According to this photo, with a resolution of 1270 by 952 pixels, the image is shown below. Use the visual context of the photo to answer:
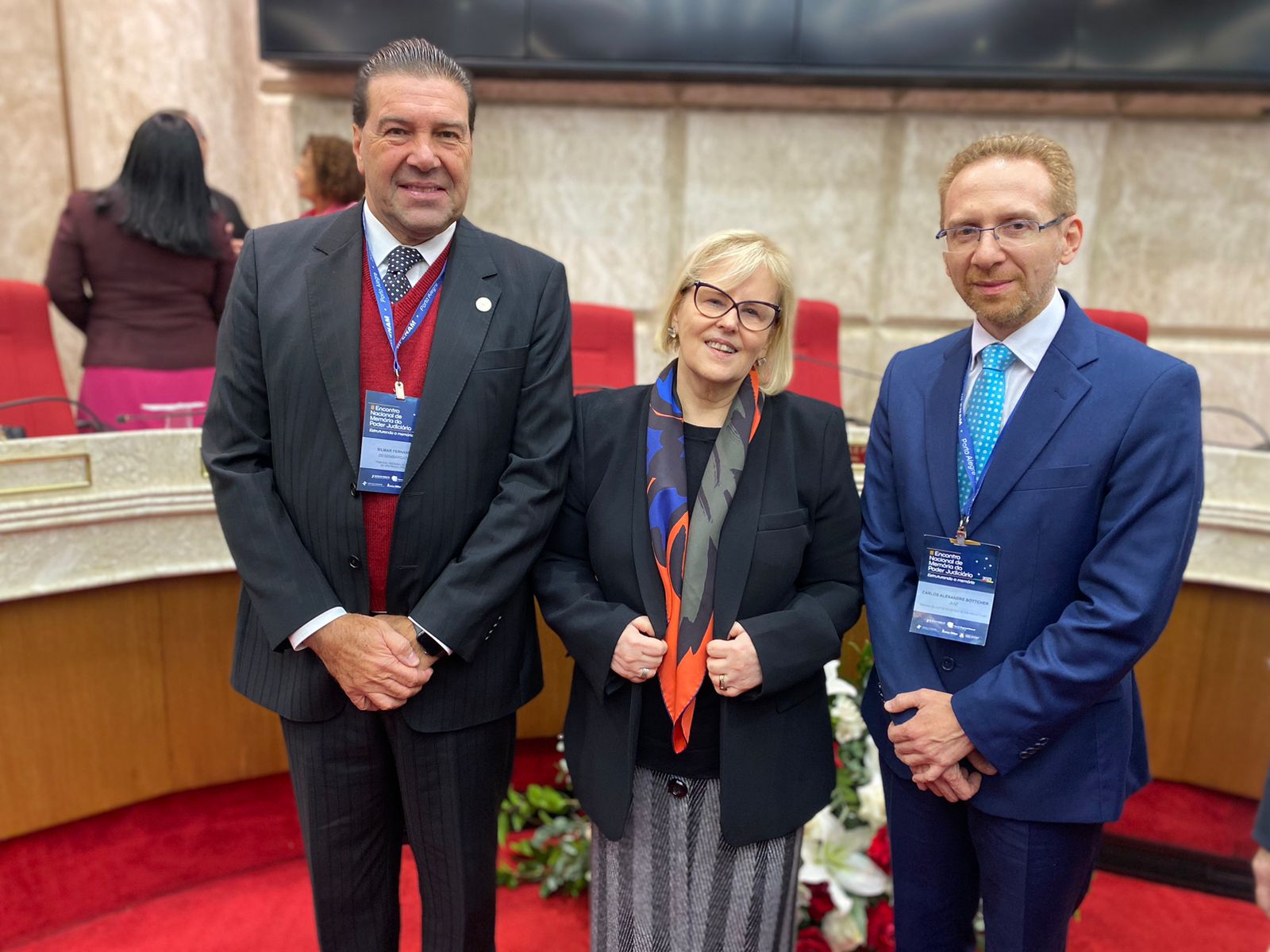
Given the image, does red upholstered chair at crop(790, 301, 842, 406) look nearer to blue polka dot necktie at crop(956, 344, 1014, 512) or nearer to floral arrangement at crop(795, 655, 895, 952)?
floral arrangement at crop(795, 655, 895, 952)

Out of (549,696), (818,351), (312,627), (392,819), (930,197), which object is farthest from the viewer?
(930,197)

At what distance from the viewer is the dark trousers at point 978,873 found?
3.88 feet

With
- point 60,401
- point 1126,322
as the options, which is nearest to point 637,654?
point 60,401

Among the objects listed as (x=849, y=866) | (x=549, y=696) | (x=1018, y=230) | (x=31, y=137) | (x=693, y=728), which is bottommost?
(x=849, y=866)

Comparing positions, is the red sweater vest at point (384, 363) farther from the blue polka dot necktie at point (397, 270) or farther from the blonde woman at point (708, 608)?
the blonde woman at point (708, 608)

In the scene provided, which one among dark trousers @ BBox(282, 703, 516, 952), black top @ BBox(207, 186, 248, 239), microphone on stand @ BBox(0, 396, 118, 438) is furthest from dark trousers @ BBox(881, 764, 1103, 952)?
black top @ BBox(207, 186, 248, 239)

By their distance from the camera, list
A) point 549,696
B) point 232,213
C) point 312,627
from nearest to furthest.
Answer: point 312,627 < point 549,696 < point 232,213

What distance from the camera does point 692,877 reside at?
52.0 inches

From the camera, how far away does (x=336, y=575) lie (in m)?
1.28

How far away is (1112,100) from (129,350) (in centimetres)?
386

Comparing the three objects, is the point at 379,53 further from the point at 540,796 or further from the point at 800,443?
the point at 540,796

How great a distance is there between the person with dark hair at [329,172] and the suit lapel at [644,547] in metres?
1.84

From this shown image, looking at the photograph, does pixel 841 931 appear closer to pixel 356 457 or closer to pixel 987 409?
pixel 987 409

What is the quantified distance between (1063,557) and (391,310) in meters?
0.95
